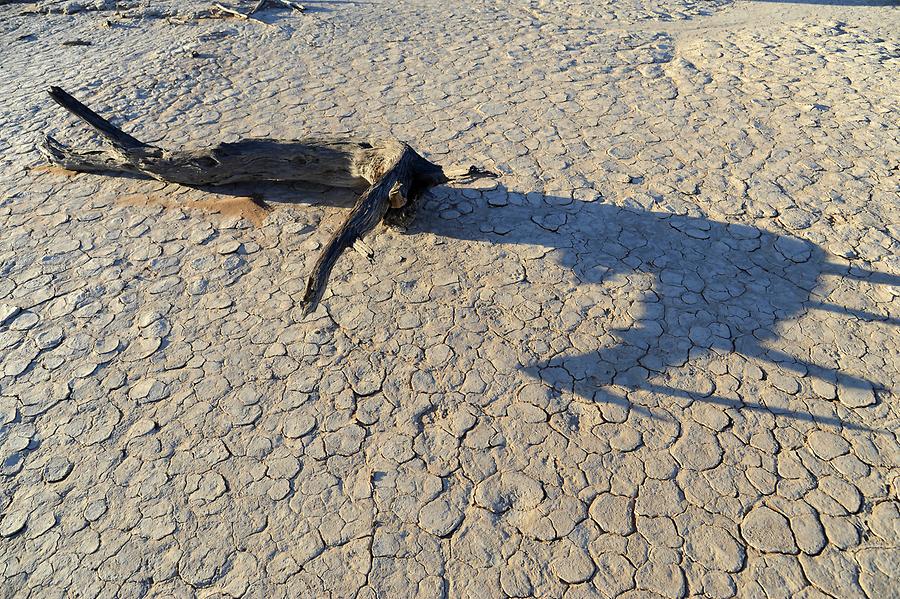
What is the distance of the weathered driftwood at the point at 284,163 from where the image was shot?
4852 millimetres

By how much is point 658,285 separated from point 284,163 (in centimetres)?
285

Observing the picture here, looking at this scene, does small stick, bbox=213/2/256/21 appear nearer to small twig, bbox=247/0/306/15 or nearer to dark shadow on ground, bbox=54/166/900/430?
small twig, bbox=247/0/306/15

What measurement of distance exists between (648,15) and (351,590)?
8.12 m

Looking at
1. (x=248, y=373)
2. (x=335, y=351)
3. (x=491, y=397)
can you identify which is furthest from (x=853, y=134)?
(x=248, y=373)

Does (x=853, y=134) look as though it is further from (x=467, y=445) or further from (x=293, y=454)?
(x=293, y=454)

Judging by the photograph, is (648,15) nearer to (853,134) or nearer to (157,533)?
(853,134)

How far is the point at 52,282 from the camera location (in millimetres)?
4660

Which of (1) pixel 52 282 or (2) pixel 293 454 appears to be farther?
(1) pixel 52 282

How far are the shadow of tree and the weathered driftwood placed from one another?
0.36 metres

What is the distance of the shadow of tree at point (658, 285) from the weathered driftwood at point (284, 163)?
0.36m

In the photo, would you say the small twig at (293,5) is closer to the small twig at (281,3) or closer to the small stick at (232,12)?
the small twig at (281,3)

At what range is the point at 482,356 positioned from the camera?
400cm

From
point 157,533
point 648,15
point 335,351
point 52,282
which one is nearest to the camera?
point 157,533

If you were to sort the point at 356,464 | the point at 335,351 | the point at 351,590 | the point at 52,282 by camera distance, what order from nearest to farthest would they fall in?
the point at 351,590, the point at 356,464, the point at 335,351, the point at 52,282
